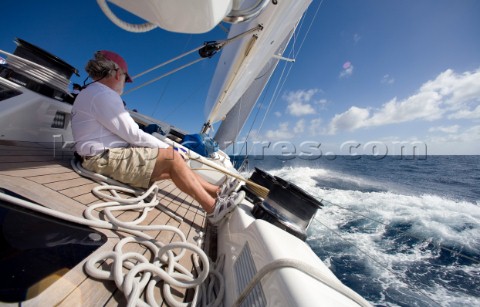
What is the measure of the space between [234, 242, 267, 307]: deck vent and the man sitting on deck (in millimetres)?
633

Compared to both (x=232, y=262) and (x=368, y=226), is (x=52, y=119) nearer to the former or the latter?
(x=232, y=262)

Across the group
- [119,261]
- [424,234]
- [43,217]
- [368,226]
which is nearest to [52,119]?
Result: [43,217]

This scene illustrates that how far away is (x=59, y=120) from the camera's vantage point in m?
2.70

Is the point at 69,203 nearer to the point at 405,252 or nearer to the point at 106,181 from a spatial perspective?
the point at 106,181

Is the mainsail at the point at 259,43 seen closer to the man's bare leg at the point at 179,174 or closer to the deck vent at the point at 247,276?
the man's bare leg at the point at 179,174

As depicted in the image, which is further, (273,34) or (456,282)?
(456,282)

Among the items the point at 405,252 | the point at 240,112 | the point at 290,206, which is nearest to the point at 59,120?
the point at 290,206

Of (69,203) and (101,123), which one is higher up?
(101,123)

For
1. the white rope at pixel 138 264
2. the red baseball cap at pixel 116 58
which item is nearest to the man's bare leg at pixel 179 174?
the white rope at pixel 138 264

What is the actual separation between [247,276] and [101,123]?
4.83 feet

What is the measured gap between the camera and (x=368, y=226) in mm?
5535

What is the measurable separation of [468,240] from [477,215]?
2.90 meters

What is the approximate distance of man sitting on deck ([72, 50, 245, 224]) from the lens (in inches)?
62.4

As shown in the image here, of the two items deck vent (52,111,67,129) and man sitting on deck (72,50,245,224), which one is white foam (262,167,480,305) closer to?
man sitting on deck (72,50,245,224)
